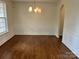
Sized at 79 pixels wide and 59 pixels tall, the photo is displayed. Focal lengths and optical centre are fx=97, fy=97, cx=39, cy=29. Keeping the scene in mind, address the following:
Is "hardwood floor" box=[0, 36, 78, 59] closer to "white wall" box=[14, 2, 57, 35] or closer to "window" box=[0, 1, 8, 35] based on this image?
"window" box=[0, 1, 8, 35]

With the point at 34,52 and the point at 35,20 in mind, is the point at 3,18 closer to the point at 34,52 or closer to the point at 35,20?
the point at 35,20

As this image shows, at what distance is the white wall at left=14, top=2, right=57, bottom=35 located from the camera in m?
7.74

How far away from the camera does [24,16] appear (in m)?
7.84

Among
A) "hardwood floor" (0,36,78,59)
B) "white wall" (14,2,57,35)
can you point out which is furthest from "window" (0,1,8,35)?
"white wall" (14,2,57,35)

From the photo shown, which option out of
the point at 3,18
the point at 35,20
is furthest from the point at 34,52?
the point at 35,20

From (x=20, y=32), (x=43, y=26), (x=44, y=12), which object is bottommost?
(x=20, y=32)

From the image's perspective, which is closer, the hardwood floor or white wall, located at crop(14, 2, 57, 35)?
the hardwood floor

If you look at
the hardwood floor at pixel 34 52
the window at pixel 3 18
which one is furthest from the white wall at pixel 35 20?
the hardwood floor at pixel 34 52

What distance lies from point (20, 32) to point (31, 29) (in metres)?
0.94

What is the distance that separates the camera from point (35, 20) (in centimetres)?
789

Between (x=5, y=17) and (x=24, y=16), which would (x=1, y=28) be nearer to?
(x=5, y=17)

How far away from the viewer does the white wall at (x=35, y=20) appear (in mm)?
7742

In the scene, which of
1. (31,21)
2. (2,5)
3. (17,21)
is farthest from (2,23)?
(31,21)

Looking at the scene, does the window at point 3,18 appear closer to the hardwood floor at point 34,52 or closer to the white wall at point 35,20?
the hardwood floor at point 34,52
